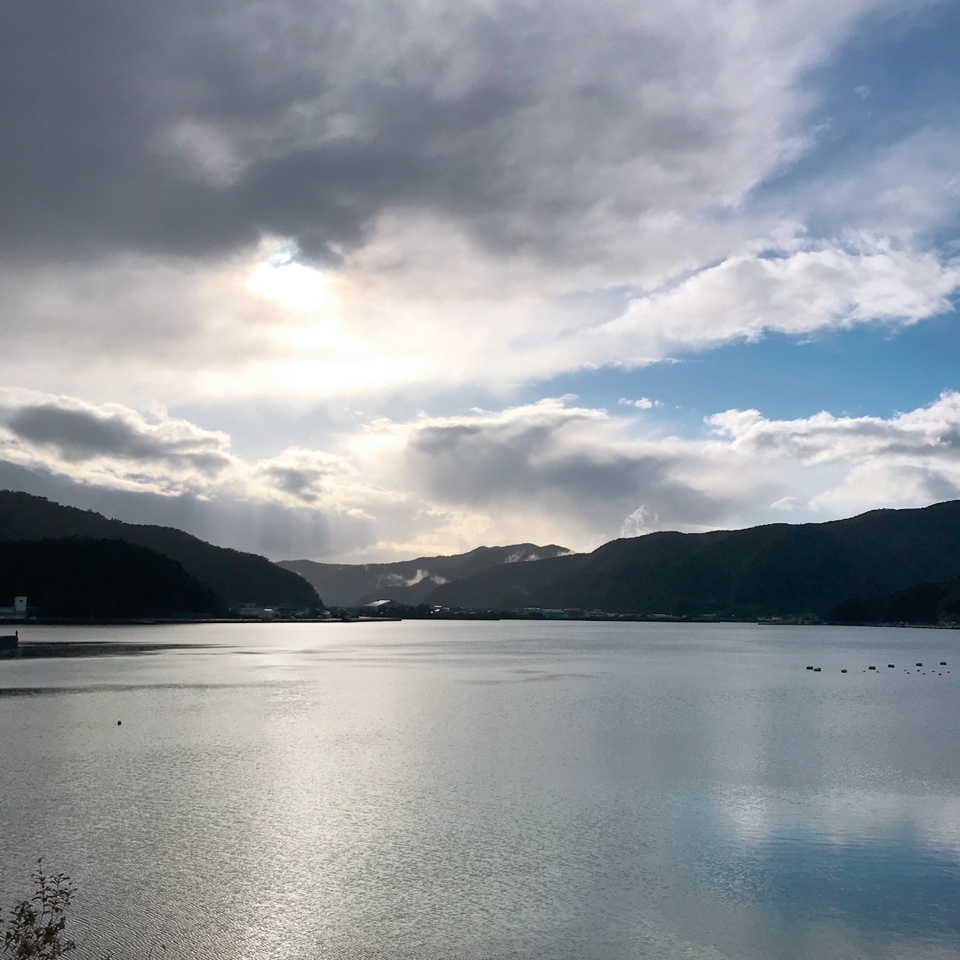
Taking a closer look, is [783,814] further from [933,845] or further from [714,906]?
[714,906]

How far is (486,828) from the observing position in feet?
69.6

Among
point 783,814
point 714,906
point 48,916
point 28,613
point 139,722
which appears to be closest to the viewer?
point 48,916

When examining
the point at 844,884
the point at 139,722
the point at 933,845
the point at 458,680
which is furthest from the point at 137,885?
the point at 458,680

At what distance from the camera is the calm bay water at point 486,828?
14.9 m

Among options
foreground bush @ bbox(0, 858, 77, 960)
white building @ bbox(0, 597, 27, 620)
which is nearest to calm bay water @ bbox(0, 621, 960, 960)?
foreground bush @ bbox(0, 858, 77, 960)

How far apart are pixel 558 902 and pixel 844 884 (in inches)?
226

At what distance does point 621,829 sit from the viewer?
2130 cm

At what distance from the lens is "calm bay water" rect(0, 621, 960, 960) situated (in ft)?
48.8

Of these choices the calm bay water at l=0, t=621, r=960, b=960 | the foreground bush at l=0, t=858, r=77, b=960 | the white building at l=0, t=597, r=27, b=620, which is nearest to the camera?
the foreground bush at l=0, t=858, r=77, b=960

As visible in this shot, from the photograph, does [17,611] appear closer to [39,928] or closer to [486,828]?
[486,828]

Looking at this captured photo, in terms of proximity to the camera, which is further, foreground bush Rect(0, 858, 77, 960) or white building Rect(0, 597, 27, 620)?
white building Rect(0, 597, 27, 620)

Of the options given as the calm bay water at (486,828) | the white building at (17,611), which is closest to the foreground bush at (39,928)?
the calm bay water at (486,828)

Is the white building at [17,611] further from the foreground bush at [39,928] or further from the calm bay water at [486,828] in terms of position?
the foreground bush at [39,928]

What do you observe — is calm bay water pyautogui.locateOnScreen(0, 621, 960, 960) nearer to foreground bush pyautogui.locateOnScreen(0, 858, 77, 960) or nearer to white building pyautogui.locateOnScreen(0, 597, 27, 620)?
foreground bush pyautogui.locateOnScreen(0, 858, 77, 960)
